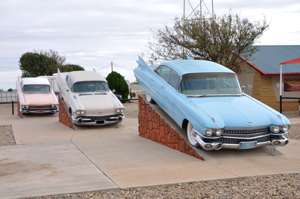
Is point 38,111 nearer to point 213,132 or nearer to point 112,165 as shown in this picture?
point 112,165

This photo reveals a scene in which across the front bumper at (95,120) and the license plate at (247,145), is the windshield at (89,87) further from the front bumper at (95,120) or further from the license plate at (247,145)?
the license plate at (247,145)

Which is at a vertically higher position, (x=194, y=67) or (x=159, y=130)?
(x=194, y=67)

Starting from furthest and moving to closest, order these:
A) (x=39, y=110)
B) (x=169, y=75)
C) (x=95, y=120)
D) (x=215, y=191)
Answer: (x=39, y=110) → (x=95, y=120) → (x=169, y=75) → (x=215, y=191)

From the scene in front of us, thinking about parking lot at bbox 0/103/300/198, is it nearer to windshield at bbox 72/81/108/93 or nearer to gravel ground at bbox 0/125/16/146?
gravel ground at bbox 0/125/16/146

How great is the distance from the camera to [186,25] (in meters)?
28.7

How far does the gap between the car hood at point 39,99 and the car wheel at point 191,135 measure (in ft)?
48.3

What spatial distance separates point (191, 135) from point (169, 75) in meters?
2.59

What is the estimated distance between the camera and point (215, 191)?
26.6 feet

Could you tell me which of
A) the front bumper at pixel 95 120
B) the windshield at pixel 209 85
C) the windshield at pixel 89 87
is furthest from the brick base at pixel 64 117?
the windshield at pixel 209 85

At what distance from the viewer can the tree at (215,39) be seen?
92.1ft

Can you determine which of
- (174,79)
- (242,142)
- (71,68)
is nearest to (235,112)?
(242,142)

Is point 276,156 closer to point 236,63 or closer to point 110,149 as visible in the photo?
point 110,149

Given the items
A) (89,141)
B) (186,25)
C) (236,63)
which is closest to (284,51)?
(236,63)

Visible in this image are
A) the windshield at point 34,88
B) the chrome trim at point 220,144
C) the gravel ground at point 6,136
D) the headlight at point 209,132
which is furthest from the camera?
the windshield at point 34,88
